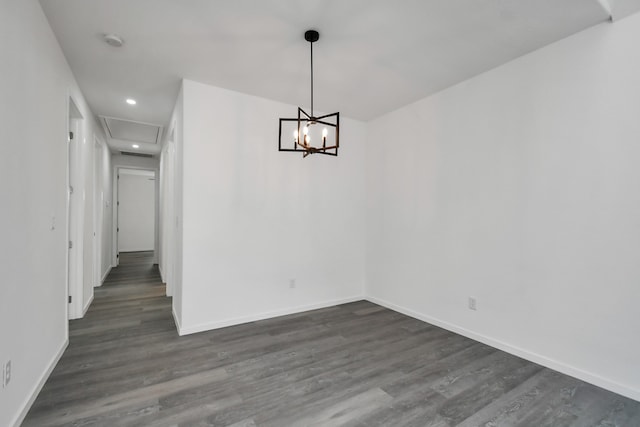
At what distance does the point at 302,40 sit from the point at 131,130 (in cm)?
429

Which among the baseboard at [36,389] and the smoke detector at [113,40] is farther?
the smoke detector at [113,40]

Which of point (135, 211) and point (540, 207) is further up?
point (540, 207)

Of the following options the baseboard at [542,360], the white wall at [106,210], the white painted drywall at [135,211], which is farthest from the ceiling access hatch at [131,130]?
the baseboard at [542,360]

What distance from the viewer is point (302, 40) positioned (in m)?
2.48

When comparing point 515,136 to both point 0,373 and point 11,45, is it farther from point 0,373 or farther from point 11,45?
point 0,373

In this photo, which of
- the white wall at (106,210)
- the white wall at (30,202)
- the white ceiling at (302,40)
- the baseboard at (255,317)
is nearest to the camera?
the white wall at (30,202)

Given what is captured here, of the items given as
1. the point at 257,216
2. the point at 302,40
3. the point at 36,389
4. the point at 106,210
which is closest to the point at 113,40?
the point at 302,40

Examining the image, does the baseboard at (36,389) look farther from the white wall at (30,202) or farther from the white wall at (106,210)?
the white wall at (106,210)

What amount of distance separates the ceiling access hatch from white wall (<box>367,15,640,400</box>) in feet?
14.3

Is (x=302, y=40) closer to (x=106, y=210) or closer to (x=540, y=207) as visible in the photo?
(x=540, y=207)

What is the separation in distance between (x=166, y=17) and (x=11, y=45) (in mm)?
968

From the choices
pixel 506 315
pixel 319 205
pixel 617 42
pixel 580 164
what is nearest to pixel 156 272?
pixel 319 205

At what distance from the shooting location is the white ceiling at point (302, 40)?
210cm

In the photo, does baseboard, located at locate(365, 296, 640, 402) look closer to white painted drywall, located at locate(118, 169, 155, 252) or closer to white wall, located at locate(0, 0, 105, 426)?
white wall, located at locate(0, 0, 105, 426)
